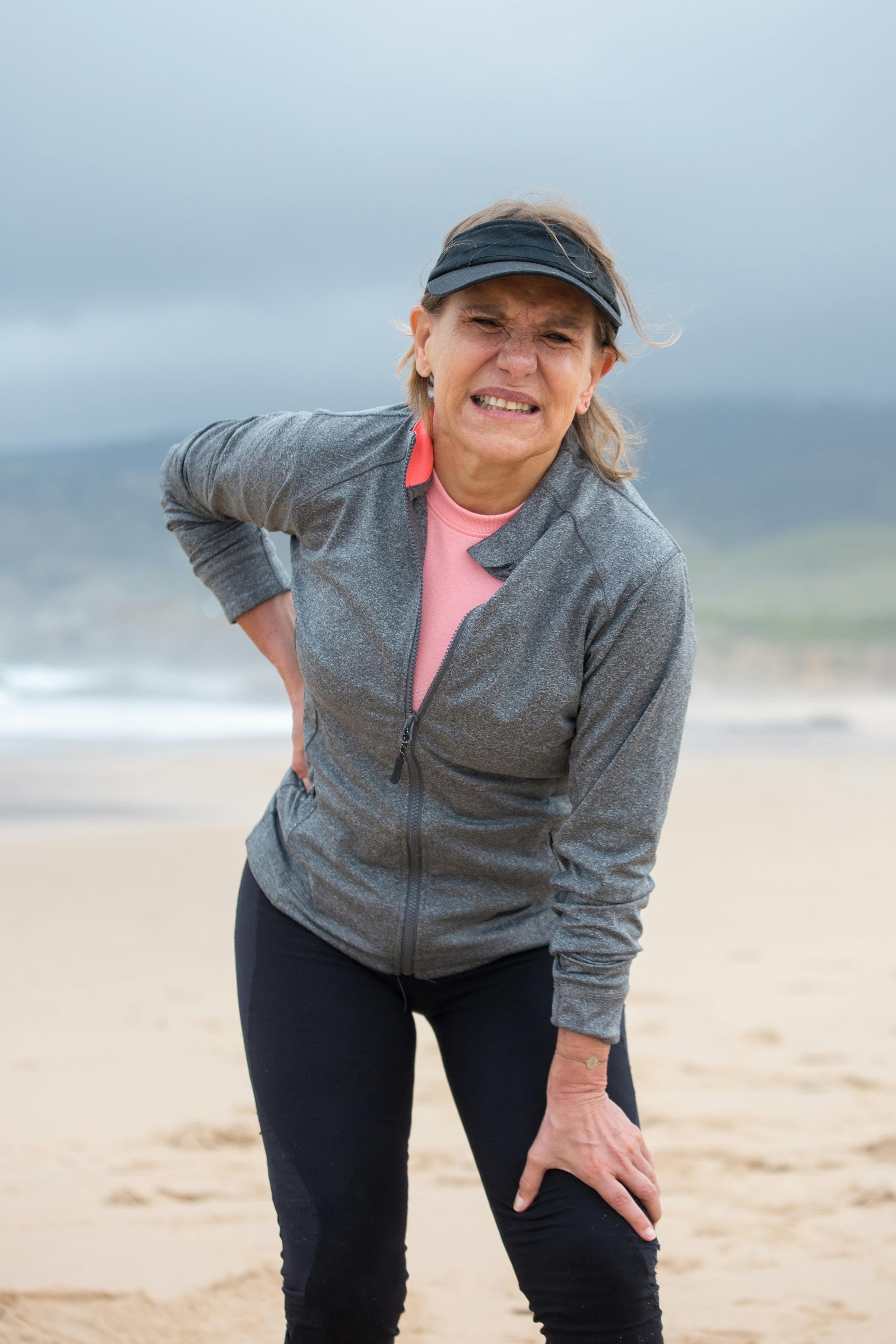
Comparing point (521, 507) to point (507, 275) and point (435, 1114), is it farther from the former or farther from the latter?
point (435, 1114)

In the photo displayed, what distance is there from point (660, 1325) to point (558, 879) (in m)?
0.63

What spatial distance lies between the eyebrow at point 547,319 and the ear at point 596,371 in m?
0.07

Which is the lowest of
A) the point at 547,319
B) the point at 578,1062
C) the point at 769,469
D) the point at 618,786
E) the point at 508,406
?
the point at 578,1062

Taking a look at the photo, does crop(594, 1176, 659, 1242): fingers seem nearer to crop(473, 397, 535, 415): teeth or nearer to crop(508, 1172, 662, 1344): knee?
crop(508, 1172, 662, 1344): knee

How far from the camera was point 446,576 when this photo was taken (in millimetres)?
1987

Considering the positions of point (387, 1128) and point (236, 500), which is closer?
point (387, 1128)

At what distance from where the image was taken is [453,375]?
1881 millimetres

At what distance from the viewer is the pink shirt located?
1.95 metres

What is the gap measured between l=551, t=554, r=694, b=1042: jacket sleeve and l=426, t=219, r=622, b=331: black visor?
16.2 inches

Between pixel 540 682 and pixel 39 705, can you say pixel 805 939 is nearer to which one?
pixel 540 682

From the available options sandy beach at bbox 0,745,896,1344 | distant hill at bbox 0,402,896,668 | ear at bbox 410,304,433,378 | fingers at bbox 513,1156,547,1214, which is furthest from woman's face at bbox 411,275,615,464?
distant hill at bbox 0,402,896,668

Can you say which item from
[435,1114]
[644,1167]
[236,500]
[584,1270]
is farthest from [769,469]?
[584,1270]

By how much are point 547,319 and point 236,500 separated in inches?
27.5

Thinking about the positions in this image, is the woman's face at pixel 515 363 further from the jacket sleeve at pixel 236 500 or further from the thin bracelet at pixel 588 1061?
the thin bracelet at pixel 588 1061
